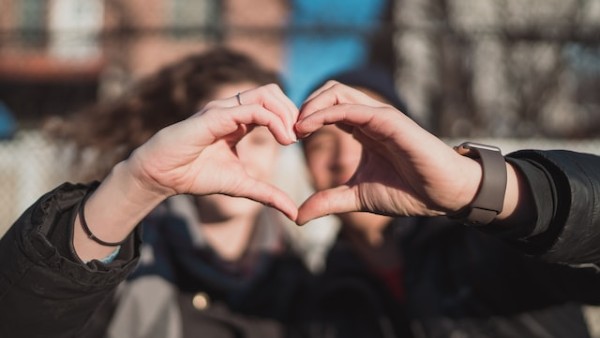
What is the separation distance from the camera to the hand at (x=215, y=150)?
1166 millimetres

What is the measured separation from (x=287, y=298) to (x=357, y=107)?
1106 mm

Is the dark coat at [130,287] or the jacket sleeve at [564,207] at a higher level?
the jacket sleeve at [564,207]

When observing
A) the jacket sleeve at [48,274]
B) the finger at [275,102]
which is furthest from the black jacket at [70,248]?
the finger at [275,102]

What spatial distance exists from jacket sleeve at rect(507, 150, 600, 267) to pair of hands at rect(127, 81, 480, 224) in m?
0.13

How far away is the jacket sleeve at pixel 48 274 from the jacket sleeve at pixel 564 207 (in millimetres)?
807

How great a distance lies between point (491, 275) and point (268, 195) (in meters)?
0.79

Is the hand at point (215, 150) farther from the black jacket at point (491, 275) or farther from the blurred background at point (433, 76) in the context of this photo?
the blurred background at point (433, 76)

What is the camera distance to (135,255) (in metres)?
1.32

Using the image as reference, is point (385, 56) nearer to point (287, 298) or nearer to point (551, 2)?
point (551, 2)

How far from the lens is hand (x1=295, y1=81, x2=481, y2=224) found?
1.15 meters

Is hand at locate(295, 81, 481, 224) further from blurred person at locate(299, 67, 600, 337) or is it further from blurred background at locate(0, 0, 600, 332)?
blurred background at locate(0, 0, 600, 332)

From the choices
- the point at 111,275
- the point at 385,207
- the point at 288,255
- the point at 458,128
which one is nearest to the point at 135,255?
the point at 111,275

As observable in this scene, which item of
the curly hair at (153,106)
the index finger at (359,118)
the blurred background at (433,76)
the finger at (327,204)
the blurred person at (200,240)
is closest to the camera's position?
the index finger at (359,118)

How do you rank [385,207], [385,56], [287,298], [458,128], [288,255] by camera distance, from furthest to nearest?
[385,56] → [458,128] → [288,255] → [287,298] → [385,207]
